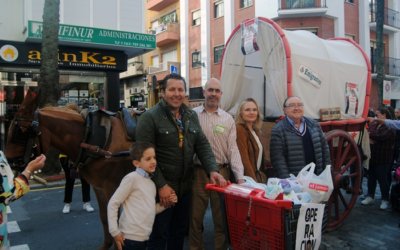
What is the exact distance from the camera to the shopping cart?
254 cm

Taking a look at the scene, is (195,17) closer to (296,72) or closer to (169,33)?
(169,33)

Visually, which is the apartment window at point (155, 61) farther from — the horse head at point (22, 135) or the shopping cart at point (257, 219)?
the shopping cart at point (257, 219)

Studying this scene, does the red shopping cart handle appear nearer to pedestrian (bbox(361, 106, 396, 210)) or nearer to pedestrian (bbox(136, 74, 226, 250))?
pedestrian (bbox(136, 74, 226, 250))

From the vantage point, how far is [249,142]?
3988 mm

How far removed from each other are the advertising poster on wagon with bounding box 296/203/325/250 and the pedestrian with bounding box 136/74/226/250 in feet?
2.35

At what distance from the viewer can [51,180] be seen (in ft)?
28.9

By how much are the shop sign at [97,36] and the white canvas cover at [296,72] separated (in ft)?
23.5

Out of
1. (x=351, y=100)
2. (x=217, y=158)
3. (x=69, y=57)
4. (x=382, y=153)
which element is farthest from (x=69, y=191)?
(x=69, y=57)

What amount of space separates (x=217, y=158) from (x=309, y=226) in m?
1.34

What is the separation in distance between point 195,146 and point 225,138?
0.54 m

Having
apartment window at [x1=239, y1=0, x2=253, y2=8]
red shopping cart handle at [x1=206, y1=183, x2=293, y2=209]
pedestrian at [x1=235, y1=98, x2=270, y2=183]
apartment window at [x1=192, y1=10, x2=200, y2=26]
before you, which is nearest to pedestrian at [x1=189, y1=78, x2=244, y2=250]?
pedestrian at [x1=235, y1=98, x2=270, y2=183]

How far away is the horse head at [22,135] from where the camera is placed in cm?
352

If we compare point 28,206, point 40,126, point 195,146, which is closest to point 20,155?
point 40,126

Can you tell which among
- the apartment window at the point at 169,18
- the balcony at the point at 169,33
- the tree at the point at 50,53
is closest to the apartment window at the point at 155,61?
the balcony at the point at 169,33
